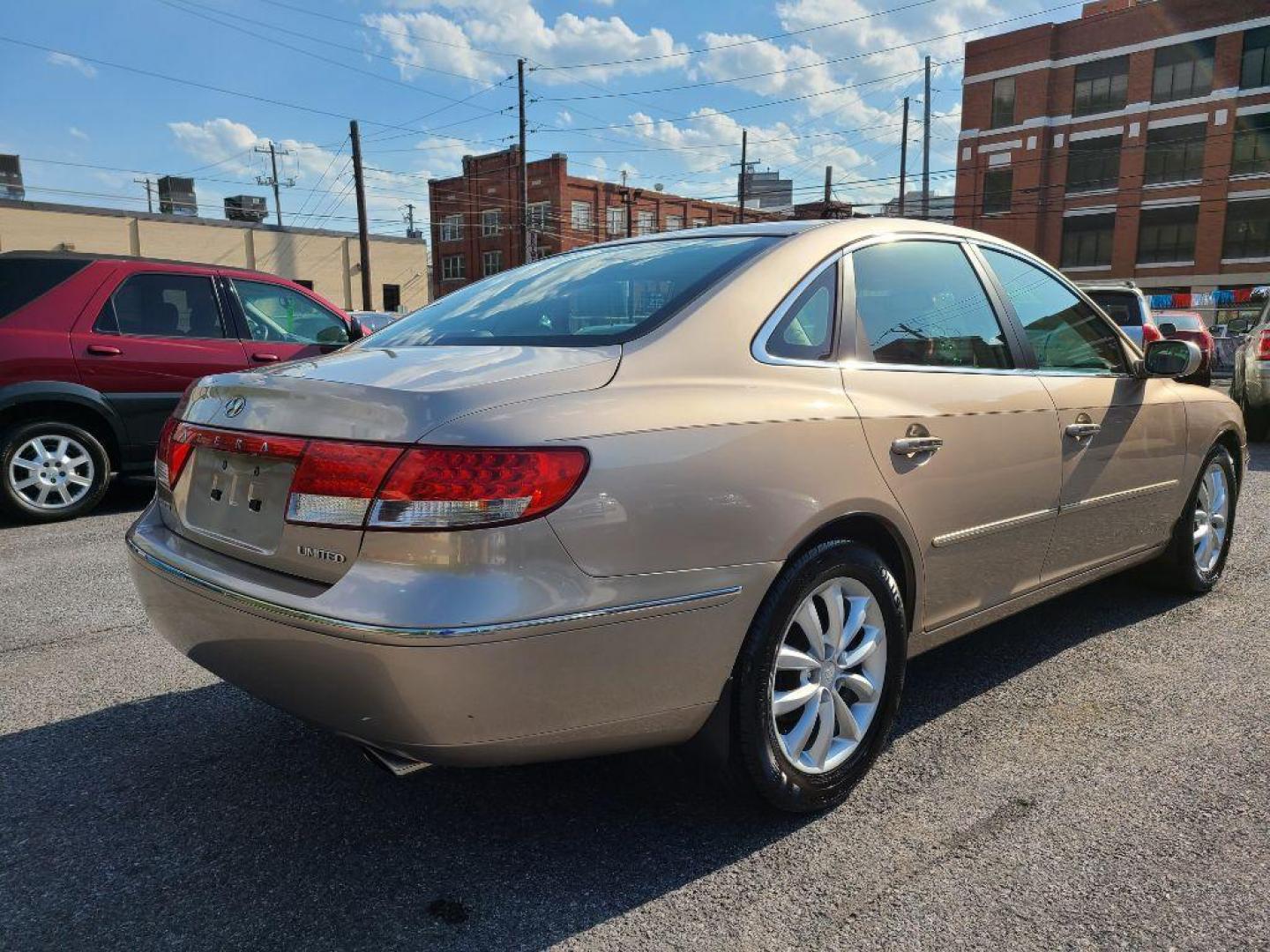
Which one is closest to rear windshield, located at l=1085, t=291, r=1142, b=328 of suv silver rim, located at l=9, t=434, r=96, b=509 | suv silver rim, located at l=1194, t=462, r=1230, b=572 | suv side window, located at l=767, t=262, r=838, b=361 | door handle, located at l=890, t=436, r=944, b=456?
suv silver rim, located at l=1194, t=462, r=1230, b=572

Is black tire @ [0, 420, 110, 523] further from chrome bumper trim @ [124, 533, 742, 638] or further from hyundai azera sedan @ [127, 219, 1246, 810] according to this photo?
chrome bumper trim @ [124, 533, 742, 638]

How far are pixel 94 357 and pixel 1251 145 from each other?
49.3 meters

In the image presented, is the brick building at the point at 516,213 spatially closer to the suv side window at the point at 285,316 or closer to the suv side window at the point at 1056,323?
the suv side window at the point at 285,316

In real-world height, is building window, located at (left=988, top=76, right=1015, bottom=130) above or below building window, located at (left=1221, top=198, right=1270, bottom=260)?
above

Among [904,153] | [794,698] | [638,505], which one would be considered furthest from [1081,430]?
[904,153]

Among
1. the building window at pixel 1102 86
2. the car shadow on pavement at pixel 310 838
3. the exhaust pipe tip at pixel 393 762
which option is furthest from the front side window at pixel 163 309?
the building window at pixel 1102 86

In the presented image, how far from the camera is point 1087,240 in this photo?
152ft

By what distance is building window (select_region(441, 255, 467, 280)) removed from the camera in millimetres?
67312

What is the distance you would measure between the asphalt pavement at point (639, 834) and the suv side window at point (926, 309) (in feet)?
4.02

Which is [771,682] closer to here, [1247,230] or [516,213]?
[1247,230]

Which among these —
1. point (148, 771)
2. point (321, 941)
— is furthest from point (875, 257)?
point (148, 771)

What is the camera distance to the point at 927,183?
1575 inches

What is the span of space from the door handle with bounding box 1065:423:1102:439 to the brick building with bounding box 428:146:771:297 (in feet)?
185

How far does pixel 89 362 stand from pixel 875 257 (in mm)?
5603
